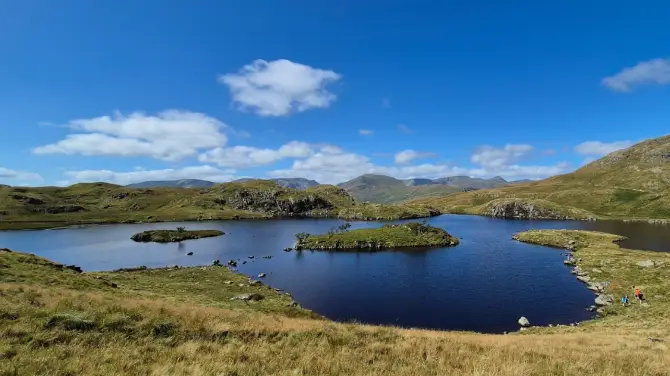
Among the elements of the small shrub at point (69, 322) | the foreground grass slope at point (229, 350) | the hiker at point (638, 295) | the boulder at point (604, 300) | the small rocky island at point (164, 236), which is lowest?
the boulder at point (604, 300)

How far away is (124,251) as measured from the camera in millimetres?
121312

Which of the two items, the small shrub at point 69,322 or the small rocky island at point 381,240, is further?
the small rocky island at point 381,240

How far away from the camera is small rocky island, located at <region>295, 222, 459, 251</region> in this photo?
122 meters

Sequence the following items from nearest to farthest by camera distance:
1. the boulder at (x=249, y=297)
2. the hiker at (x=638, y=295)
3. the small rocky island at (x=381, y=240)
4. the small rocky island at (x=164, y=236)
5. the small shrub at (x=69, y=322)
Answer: the small shrub at (x=69, y=322) → the hiker at (x=638, y=295) → the boulder at (x=249, y=297) → the small rocky island at (x=381, y=240) → the small rocky island at (x=164, y=236)

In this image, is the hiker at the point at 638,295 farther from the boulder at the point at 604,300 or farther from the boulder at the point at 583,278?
the boulder at the point at 583,278

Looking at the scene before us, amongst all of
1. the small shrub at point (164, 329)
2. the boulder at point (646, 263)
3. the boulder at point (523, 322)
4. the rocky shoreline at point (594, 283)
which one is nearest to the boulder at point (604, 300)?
the rocky shoreline at point (594, 283)

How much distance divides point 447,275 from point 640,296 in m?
35.9

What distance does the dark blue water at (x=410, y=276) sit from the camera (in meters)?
56.2

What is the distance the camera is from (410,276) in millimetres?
81812

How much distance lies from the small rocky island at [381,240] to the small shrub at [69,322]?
10620 cm

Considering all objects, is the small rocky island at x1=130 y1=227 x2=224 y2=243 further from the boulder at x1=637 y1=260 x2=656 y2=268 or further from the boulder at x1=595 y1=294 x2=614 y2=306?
the boulder at x1=637 y1=260 x2=656 y2=268

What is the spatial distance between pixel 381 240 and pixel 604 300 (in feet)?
237

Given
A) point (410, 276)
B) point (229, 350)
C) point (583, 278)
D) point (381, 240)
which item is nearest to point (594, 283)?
point (583, 278)

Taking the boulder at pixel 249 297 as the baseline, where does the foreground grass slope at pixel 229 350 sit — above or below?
above
